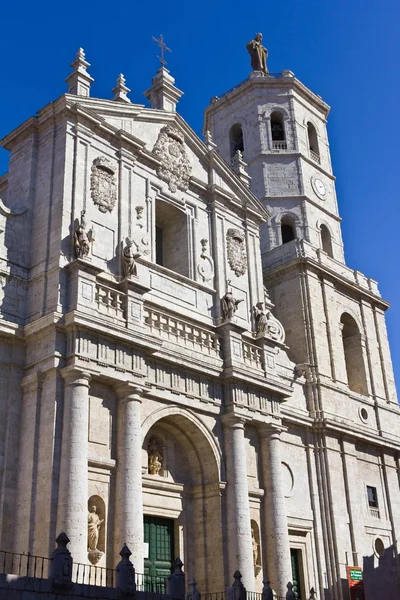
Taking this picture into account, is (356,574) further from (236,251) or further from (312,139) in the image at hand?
(312,139)

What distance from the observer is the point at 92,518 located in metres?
19.2

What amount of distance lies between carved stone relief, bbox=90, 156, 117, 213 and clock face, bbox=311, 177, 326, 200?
1539 centimetres

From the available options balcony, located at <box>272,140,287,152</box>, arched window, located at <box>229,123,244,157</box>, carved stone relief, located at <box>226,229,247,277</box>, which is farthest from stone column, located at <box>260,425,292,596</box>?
arched window, located at <box>229,123,244,157</box>

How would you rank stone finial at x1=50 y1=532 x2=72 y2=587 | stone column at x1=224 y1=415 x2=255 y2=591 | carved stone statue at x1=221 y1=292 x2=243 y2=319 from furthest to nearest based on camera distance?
1. carved stone statue at x1=221 y1=292 x2=243 y2=319
2. stone column at x1=224 y1=415 x2=255 y2=591
3. stone finial at x1=50 y1=532 x2=72 y2=587

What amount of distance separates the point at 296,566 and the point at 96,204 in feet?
45.2

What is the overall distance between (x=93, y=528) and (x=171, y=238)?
1128 centimetres

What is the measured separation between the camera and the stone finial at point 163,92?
1114 inches

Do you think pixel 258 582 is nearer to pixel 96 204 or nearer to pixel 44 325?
pixel 44 325

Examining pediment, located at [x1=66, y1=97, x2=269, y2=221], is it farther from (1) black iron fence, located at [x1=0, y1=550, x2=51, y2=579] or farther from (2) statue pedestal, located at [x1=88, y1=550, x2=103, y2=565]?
(1) black iron fence, located at [x1=0, y1=550, x2=51, y2=579]

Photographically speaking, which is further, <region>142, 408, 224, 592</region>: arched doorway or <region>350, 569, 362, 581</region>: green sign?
<region>350, 569, 362, 581</region>: green sign

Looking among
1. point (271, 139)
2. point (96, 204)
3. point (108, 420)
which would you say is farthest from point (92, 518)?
point (271, 139)

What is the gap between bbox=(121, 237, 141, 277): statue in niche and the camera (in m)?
22.6

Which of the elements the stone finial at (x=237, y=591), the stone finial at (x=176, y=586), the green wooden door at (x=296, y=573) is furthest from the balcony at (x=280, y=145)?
the stone finial at (x=176, y=586)

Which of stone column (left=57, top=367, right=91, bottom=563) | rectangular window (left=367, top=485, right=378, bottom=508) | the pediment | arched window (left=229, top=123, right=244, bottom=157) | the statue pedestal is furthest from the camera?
arched window (left=229, top=123, right=244, bottom=157)
